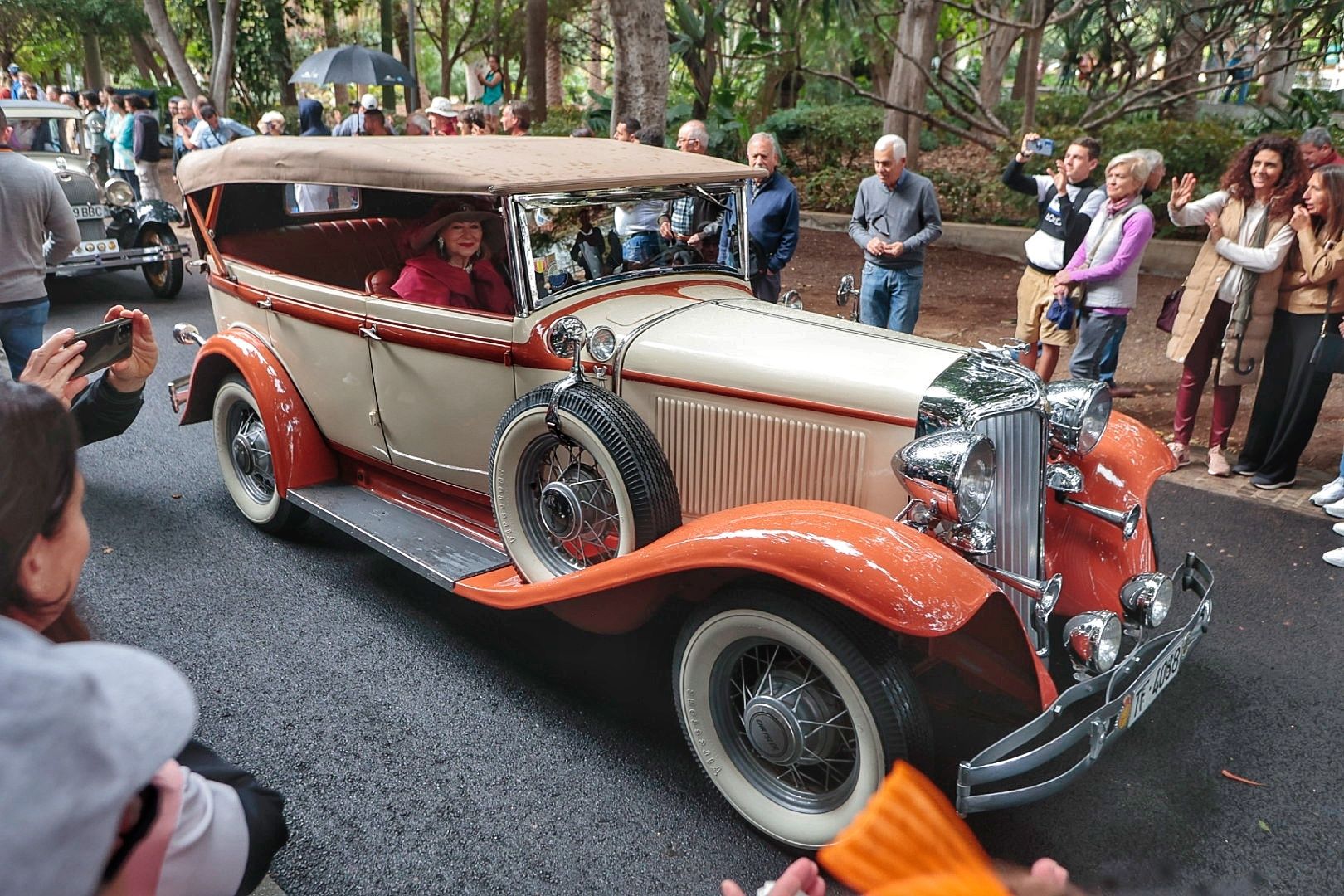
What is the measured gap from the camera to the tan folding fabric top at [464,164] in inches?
134

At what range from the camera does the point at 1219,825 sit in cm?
277

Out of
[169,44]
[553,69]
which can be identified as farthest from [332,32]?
[169,44]

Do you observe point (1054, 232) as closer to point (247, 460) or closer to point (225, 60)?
point (247, 460)

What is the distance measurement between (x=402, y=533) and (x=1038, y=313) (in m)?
4.20

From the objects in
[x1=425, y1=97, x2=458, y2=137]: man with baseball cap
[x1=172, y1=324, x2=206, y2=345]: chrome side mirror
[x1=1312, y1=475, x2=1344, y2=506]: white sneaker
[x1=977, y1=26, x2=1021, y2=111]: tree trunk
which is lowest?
[x1=1312, y1=475, x2=1344, y2=506]: white sneaker

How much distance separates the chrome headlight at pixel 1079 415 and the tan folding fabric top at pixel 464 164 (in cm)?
157

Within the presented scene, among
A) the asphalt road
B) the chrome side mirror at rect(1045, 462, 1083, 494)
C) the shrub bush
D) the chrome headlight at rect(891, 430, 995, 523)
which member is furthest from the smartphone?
the shrub bush

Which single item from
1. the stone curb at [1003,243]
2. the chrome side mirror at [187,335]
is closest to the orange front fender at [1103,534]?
the chrome side mirror at [187,335]

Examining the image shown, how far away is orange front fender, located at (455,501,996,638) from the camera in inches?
90.4

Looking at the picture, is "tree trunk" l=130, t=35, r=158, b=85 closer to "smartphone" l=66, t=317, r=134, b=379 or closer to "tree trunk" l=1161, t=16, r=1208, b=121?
"tree trunk" l=1161, t=16, r=1208, b=121

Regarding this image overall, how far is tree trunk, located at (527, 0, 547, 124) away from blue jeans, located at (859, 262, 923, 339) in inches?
523

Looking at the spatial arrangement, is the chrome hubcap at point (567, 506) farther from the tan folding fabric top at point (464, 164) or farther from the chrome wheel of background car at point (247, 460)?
the chrome wheel of background car at point (247, 460)

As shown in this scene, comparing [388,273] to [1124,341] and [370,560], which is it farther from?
[1124,341]

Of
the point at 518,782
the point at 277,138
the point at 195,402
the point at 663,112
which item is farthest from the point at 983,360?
the point at 663,112
